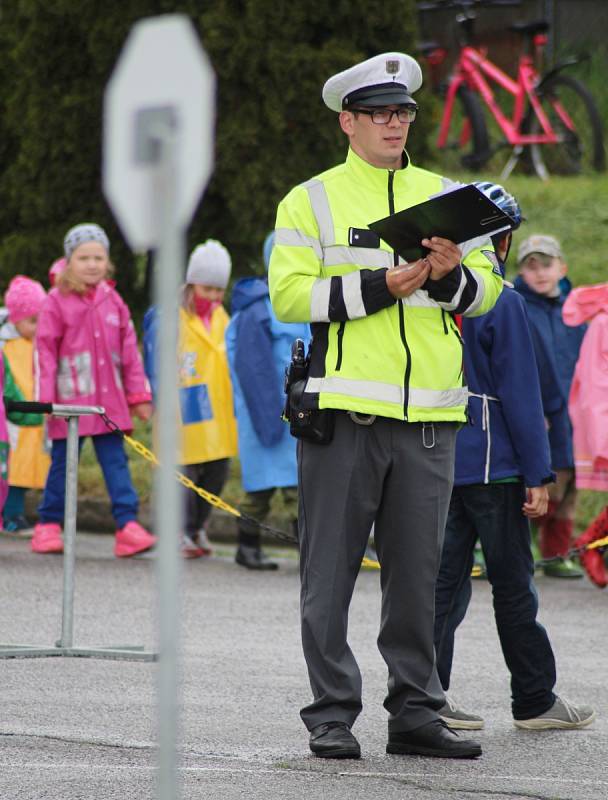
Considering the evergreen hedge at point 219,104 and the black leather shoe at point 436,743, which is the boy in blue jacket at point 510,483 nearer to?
the black leather shoe at point 436,743

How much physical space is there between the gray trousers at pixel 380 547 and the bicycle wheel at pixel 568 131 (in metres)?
14.1

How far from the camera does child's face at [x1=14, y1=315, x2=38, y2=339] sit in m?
12.2

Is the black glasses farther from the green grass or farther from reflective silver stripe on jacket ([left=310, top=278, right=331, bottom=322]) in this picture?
the green grass

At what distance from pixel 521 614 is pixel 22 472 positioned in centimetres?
636

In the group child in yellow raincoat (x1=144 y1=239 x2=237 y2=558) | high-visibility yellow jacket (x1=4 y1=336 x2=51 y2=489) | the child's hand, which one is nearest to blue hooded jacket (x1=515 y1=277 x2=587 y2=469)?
child in yellow raincoat (x1=144 y1=239 x2=237 y2=558)

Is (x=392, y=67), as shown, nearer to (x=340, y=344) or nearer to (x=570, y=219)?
(x=340, y=344)

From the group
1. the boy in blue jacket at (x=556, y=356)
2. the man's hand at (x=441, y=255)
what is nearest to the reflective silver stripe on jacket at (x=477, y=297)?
the man's hand at (x=441, y=255)

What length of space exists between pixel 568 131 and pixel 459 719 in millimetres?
14438

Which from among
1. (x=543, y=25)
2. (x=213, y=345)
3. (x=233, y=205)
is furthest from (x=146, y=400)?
(x=543, y=25)

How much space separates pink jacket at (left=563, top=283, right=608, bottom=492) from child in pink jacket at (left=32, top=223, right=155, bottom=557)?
259cm

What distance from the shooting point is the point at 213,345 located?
11.1 meters

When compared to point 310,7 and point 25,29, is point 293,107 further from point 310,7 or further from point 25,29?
point 25,29

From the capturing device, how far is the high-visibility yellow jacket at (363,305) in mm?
5484

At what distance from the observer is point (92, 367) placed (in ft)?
35.0
